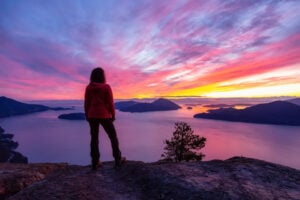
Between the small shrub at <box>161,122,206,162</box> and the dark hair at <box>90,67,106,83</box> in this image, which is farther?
the small shrub at <box>161,122,206,162</box>

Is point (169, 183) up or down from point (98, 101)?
down

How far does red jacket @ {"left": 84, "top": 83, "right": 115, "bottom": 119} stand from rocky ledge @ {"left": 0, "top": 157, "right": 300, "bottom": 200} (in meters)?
2.27

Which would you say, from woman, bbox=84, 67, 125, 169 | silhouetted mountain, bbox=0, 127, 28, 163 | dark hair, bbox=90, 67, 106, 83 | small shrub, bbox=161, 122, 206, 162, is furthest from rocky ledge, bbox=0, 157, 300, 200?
silhouetted mountain, bbox=0, 127, 28, 163

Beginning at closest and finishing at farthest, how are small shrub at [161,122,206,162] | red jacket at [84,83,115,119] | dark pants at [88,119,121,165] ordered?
red jacket at [84,83,115,119], dark pants at [88,119,121,165], small shrub at [161,122,206,162]

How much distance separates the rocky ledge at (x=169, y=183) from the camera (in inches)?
240

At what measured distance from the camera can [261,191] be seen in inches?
246

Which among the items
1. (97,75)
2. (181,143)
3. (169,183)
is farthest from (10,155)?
(169,183)

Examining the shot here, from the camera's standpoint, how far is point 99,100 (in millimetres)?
7824

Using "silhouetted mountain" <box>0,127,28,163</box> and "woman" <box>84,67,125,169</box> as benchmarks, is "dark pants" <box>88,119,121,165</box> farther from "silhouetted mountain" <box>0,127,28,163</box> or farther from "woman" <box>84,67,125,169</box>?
"silhouetted mountain" <box>0,127,28,163</box>

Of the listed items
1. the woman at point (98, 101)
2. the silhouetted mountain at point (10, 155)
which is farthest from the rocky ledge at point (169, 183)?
the silhouetted mountain at point (10, 155)

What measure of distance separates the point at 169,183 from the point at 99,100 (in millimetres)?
3717

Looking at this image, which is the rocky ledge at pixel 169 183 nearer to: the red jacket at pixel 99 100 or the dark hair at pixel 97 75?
the red jacket at pixel 99 100

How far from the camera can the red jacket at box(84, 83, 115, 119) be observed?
25.6 ft

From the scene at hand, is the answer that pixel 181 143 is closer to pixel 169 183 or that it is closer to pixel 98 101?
pixel 98 101
